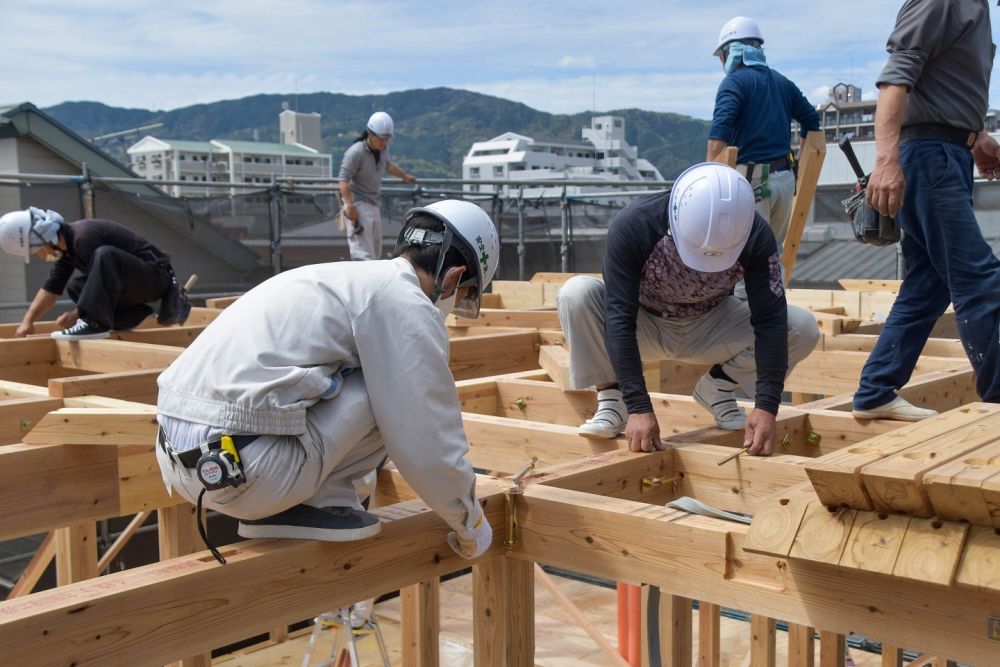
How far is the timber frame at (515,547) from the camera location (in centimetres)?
239

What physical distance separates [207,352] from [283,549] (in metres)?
0.54

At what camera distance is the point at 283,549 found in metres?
2.60

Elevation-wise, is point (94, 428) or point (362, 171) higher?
point (362, 171)

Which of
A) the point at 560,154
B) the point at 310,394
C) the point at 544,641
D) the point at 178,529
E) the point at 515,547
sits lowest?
the point at 544,641

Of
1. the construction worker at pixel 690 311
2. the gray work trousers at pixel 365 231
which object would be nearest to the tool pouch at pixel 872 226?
the construction worker at pixel 690 311

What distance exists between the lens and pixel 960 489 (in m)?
2.31

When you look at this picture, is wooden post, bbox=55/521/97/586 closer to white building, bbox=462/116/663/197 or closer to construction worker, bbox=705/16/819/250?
construction worker, bbox=705/16/819/250

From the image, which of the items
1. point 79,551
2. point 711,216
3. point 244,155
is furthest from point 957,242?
point 244,155

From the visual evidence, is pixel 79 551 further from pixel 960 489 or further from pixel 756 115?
pixel 756 115

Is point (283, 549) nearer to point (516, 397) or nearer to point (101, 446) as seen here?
point (101, 446)

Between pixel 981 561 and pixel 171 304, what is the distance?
21.9ft

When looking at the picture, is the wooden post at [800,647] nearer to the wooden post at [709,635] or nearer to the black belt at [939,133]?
the wooden post at [709,635]

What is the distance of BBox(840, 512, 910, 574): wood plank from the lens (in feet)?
7.84

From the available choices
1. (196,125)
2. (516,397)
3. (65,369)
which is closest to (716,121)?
(516,397)
